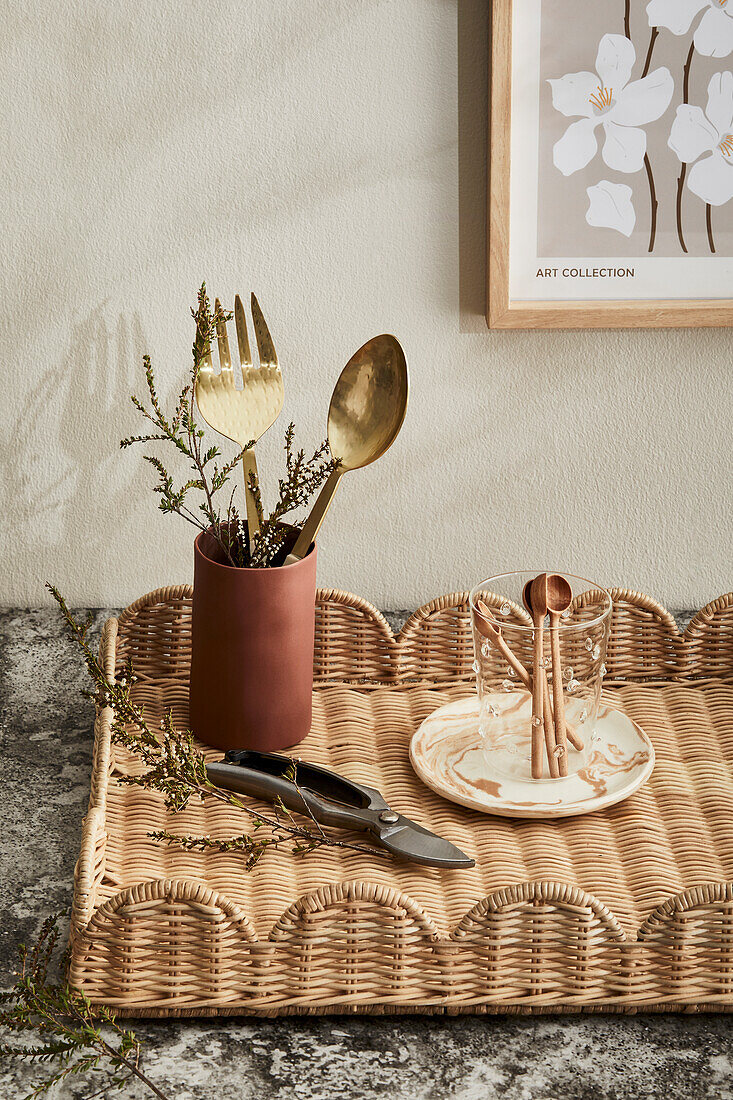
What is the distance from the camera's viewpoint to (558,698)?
76cm

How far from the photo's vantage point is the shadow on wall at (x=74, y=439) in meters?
1.01

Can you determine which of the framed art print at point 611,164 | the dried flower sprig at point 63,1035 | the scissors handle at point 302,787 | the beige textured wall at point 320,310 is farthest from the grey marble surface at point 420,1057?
the framed art print at point 611,164

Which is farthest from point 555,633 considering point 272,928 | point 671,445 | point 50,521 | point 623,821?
point 50,521

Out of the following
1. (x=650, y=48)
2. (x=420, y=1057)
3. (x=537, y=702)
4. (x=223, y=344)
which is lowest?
(x=420, y=1057)

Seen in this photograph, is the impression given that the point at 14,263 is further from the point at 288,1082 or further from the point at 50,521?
the point at 288,1082

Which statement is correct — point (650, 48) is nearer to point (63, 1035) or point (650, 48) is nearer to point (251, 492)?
point (251, 492)

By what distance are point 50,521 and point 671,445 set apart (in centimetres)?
59

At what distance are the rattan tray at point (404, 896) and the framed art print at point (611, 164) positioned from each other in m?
0.31

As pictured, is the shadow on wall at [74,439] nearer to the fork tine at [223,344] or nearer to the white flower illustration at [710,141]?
the fork tine at [223,344]

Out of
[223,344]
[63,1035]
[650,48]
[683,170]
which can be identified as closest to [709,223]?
[683,170]

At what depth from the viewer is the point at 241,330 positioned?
846mm

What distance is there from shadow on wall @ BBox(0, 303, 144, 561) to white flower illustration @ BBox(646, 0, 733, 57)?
510mm

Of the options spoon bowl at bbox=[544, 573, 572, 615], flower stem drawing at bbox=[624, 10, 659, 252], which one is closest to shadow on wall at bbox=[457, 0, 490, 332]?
flower stem drawing at bbox=[624, 10, 659, 252]

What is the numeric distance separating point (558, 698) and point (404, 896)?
21 cm
